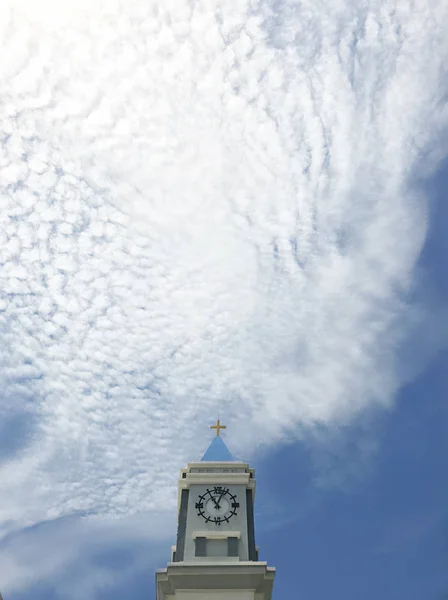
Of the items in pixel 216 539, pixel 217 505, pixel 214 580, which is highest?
pixel 217 505

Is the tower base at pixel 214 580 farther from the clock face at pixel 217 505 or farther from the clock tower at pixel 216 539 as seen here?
the clock face at pixel 217 505

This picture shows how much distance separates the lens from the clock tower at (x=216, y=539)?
2650 cm

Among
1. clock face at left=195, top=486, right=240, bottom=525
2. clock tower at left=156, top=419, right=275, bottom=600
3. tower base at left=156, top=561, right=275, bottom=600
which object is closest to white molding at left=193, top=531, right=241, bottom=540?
clock tower at left=156, top=419, right=275, bottom=600

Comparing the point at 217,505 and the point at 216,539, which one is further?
the point at 217,505

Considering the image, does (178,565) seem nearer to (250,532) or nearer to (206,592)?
(206,592)

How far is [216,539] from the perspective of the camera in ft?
93.9

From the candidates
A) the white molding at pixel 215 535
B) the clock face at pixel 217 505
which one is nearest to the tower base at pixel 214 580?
the white molding at pixel 215 535

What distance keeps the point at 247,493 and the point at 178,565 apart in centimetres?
569

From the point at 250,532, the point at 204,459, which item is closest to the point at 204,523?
the point at 250,532

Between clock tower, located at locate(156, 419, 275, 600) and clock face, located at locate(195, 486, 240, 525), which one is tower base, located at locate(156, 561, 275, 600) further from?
clock face, located at locate(195, 486, 240, 525)

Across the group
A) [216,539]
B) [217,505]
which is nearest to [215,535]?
[216,539]

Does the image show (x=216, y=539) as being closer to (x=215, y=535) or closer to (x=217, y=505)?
(x=215, y=535)

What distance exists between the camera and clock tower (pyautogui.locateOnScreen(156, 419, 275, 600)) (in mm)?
26500

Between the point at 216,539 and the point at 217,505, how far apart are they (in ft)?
6.08
